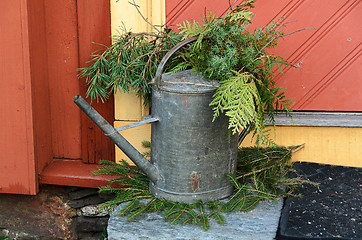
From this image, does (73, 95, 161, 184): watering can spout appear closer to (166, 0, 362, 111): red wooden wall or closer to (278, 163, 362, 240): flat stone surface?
(278, 163, 362, 240): flat stone surface

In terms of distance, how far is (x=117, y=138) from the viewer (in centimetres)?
247

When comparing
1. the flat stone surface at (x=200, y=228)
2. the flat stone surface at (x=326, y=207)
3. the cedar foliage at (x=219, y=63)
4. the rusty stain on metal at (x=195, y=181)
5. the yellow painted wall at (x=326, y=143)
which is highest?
the cedar foliage at (x=219, y=63)

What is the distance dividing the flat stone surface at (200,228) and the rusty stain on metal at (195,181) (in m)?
0.21

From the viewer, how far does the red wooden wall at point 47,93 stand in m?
3.07

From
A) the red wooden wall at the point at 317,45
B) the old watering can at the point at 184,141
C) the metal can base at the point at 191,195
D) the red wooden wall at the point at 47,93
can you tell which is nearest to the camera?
the old watering can at the point at 184,141

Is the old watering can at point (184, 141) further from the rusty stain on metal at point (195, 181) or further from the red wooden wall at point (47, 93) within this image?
the red wooden wall at point (47, 93)

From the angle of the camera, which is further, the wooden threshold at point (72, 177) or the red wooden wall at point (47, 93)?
the wooden threshold at point (72, 177)

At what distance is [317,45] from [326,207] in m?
1.06

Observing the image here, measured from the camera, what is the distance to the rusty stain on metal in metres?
2.54

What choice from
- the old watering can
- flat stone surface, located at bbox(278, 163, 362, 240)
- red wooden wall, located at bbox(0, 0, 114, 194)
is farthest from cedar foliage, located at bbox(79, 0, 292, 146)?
flat stone surface, located at bbox(278, 163, 362, 240)

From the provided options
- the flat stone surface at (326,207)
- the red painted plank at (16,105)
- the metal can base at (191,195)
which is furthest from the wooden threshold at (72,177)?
the flat stone surface at (326,207)

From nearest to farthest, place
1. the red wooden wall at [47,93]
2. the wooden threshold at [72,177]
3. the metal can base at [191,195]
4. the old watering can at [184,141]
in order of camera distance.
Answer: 1. the old watering can at [184,141]
2. the metal can base at [191,195]
3. the red wooden wall at [47,93]
4. the wooden threshold at [72,177]

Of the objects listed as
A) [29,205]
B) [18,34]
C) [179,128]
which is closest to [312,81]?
[179,128]

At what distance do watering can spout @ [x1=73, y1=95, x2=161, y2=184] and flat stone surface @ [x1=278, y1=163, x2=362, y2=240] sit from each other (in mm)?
742
